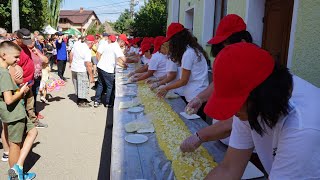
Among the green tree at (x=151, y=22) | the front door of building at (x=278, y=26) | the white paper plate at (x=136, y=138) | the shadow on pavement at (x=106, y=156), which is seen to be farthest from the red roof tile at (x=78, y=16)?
the white paper plate at (x=136, y=138)

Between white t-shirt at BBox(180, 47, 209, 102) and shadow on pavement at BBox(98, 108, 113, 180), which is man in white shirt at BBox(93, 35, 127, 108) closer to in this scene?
shadow on pavement at BBox(98, 108, 113, 180)

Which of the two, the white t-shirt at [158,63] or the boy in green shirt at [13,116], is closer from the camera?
the boy in green shirt at [13,116]

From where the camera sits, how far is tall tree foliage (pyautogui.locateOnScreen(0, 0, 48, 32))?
18206 mm

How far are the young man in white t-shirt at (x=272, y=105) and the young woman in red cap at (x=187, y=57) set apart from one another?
199 cm

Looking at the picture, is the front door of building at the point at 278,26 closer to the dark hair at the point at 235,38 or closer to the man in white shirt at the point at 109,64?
the dark hair at the point at 235,38

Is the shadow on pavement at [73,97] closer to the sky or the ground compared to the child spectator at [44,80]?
closer to the ground

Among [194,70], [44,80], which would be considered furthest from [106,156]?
[44,80]

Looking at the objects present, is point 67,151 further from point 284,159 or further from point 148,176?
point 284,159

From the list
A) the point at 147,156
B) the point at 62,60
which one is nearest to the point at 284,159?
the point at 147,156

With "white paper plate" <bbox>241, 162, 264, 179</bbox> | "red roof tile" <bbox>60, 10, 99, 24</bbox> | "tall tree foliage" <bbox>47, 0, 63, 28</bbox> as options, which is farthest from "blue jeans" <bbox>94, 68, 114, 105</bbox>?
"red roof tile" <bbox>60, 10, 99, 24</bbox>

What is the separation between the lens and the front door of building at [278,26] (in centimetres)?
420

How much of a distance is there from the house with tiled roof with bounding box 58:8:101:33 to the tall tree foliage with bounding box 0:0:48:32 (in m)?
36.3

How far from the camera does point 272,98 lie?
0.99 meters

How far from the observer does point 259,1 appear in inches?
187
